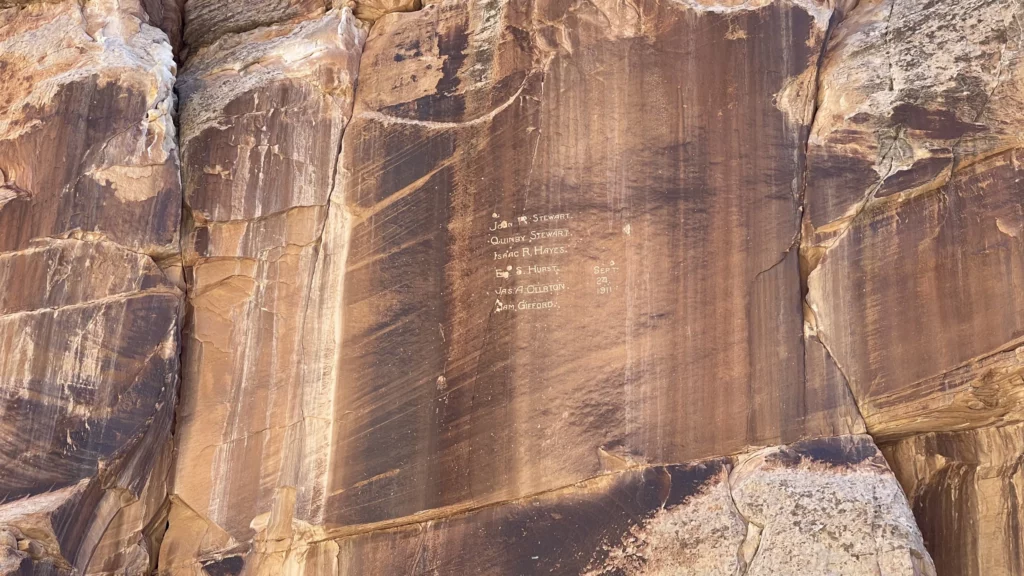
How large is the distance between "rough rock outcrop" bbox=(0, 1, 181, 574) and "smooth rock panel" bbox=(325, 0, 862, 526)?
55.3 inches

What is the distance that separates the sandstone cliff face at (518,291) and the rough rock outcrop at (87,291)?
2 centimetres

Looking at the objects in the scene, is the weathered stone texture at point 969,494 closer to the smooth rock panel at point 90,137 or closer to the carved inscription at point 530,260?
the carved inscription at point 530,260

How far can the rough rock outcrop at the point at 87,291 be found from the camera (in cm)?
722

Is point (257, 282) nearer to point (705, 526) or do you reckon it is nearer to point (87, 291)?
point (87, 291)

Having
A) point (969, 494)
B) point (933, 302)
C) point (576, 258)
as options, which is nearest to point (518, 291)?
point (576, 258)

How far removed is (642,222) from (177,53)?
453 centimetres

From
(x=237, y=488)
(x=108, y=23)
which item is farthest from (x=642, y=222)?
(x=108, y=23)

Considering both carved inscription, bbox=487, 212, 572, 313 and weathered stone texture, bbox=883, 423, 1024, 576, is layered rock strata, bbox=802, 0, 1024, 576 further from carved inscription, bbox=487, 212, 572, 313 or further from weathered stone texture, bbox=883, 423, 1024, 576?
carved inscription, bbox=487, 212, 572, 313

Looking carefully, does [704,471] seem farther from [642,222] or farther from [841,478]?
[642,222]

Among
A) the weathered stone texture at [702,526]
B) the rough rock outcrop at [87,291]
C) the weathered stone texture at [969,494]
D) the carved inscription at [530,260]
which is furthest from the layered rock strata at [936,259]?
the rough rock outcrop at [87,291]

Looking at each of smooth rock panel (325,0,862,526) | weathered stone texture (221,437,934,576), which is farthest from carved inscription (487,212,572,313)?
Result: weathered stone texture (221,437,934,576)

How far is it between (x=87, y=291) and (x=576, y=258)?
3.52 meters

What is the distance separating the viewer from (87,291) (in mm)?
7621

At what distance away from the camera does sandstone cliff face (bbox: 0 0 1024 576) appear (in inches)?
255
